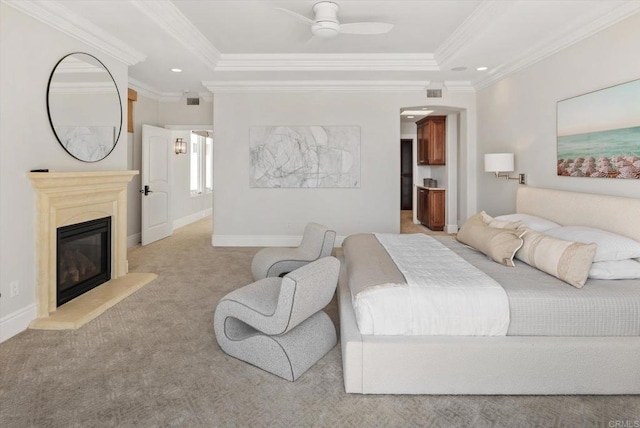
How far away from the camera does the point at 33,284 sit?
3.13 meters

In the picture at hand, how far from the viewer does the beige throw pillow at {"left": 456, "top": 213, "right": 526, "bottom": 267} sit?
2.86 meters

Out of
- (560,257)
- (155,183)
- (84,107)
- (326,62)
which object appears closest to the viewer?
(560,257)

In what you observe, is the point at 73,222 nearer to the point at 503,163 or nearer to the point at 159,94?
the point at 159,94

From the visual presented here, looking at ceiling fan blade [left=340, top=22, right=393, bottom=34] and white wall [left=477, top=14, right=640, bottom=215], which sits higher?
ceiling fan blade [left=340, top=22, right=393, bottom=34]

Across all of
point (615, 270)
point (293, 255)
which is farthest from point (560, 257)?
point (293, 255)

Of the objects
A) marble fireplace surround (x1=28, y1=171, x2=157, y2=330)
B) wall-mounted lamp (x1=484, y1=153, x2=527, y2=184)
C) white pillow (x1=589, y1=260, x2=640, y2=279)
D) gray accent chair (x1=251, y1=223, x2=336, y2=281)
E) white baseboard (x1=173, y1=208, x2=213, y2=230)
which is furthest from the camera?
white baseboard (x1=173, y1=208, x2=213, y2=230)

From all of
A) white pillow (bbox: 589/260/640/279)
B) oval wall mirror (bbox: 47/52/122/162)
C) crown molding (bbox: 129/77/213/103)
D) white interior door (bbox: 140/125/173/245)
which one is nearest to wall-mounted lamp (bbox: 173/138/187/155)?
white interior door (bbox: 140/125/173/245)

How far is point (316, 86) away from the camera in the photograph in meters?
5.99

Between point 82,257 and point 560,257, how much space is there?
422cm

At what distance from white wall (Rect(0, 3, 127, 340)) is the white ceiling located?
0.21 meters

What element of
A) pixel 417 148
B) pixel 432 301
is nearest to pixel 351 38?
pixel 432 301

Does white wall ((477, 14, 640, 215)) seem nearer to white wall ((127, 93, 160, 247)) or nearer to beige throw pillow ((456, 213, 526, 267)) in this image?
beige throw pillow ((456, 213, 526, 267))

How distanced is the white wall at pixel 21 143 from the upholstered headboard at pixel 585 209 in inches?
185

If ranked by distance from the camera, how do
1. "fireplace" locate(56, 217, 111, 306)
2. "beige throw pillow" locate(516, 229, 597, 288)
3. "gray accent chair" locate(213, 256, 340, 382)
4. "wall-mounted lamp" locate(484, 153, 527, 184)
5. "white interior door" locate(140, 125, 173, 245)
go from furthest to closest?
"white interior door" locate(140, 125, 173, 245)
"wall-mounted lamp" locate(484, 153, 527, 184)
"fireplace" locate(56, 217, 111, 306)
"beige throw pillow" locate(516, 229, 597, 288)
"gray accent chair" locate(213, 256, 340, 382)
